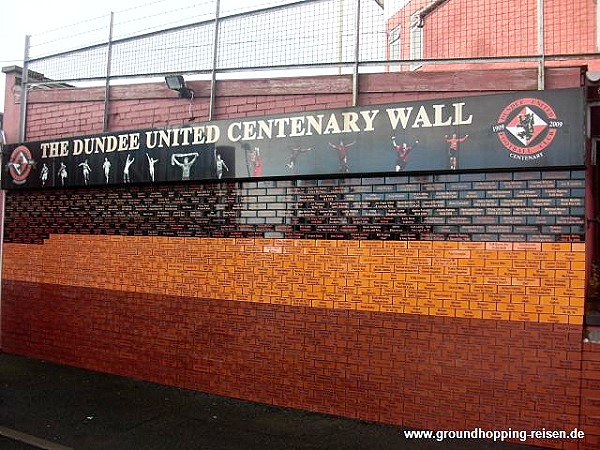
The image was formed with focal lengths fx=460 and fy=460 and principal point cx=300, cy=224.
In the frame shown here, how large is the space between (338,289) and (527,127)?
2.60 meters

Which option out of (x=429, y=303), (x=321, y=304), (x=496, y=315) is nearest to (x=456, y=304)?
(x=429, y=303)

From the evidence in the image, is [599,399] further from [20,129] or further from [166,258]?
[20,129]

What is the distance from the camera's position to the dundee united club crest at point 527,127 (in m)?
4.49

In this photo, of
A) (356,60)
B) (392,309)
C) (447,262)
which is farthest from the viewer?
(356,60)

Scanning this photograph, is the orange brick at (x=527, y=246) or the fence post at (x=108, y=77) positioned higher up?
the fence post at (x=108, y=77)

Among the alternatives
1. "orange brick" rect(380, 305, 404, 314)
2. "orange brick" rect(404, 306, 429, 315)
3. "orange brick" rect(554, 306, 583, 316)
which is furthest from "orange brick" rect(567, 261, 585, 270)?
"orange brick" rect(380, 305, 404, 314)

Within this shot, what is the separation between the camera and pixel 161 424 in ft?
16.6

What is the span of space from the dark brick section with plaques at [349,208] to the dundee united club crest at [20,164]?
726 mm

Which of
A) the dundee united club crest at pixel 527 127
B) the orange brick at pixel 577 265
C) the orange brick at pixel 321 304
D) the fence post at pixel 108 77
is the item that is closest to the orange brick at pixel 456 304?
the orange brick at pixel 577 265

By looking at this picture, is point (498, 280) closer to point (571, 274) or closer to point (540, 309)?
point (540, 309)

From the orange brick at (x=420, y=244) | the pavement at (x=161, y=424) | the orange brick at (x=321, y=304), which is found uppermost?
the orange brick at (x=420, y=244)

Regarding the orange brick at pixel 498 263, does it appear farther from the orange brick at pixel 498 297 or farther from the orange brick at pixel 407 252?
the orange brick at pixel 407 252

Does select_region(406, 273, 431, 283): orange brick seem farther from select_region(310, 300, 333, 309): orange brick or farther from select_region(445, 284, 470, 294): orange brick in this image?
select_region(310, 300, 333, 309): orange brick

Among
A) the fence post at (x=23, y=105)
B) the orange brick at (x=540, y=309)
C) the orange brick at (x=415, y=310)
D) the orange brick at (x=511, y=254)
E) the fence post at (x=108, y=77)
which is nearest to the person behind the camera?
the orange brick at (x=540, y=309)
